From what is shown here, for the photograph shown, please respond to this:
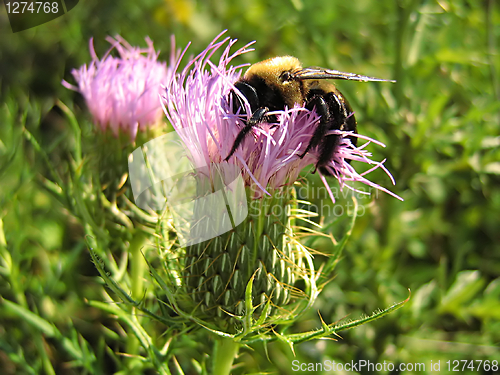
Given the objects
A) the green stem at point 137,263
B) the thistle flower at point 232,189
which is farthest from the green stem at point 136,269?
the thistle flower at point 232,189

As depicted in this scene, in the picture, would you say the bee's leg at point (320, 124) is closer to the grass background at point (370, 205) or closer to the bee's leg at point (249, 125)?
the bee's leg at point (249, 125)

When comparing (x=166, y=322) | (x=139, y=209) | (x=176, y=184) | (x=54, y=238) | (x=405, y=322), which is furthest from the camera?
(x=54, y=238)

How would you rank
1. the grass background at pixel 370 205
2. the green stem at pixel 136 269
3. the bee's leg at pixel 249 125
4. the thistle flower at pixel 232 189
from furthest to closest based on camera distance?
the grass background at pixel 370 205, the green stem at pixel 136 269, the thistle flower at pixel 232 189, the bee's leg at pixel 249 125

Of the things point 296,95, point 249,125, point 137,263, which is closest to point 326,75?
point 296,95

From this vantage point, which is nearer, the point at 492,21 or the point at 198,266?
the point at 198,266

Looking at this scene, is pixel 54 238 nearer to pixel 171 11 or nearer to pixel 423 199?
pixel 171 11

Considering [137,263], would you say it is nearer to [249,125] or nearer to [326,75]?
[249,125]

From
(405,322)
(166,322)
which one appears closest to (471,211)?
(405,322)
